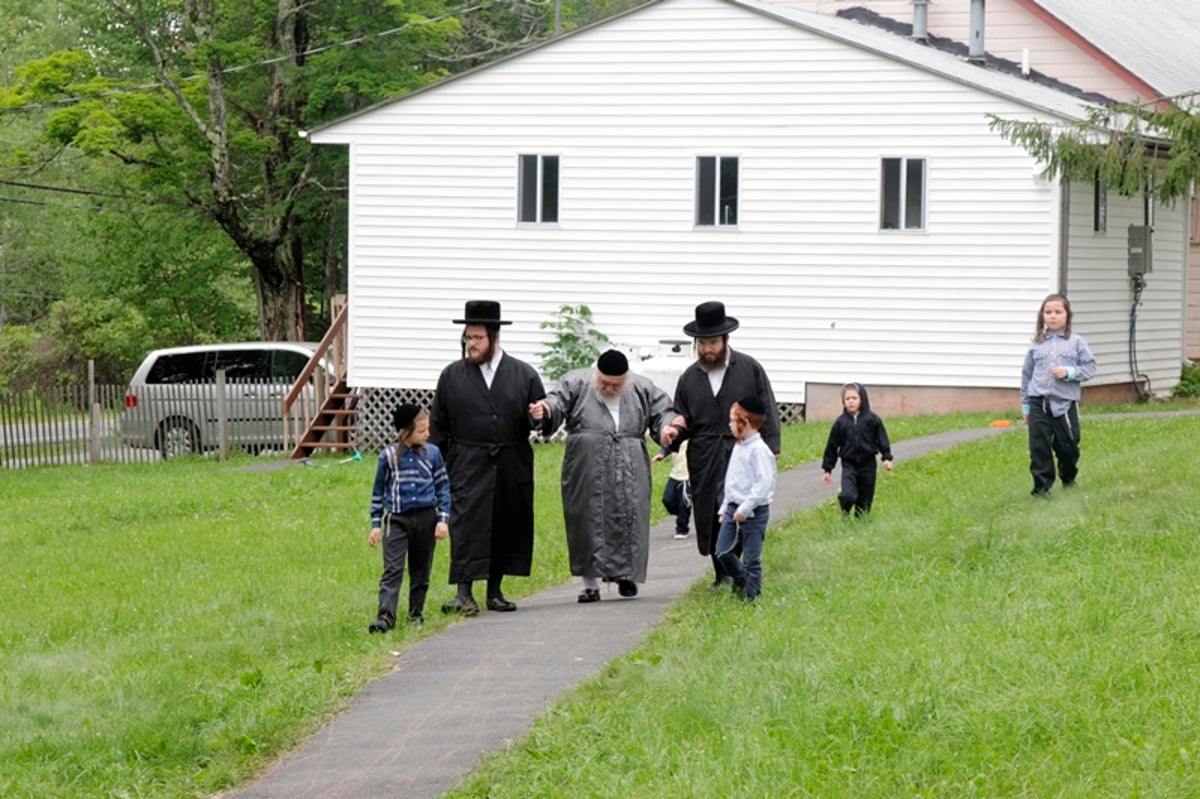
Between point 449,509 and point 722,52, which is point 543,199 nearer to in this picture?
point 722,52

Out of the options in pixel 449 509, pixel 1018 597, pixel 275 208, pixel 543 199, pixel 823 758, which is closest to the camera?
pixel 823 758

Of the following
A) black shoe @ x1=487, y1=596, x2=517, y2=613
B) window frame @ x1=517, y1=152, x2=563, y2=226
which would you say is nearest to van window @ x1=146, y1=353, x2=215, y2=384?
window frame @ x1=517, y1=152, x2=563, y2=226

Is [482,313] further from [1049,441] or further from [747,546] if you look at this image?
[1049,441]

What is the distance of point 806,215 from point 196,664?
60.7 feet

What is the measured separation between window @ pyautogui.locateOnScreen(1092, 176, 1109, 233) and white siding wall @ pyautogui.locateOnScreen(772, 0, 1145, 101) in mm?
4995

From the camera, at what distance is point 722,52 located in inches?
1125

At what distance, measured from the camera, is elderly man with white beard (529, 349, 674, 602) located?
12477 mm

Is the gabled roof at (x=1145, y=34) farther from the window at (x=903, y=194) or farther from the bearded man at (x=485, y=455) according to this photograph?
the bearded man at (x=485, y=455)

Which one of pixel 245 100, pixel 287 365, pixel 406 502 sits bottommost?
pixel 287 365

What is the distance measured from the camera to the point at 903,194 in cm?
2777

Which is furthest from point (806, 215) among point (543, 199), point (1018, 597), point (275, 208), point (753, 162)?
point (1018, 597)

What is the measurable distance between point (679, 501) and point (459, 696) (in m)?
7.30

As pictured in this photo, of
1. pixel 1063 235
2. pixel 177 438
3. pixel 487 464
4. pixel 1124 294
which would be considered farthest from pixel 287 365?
pixel 487 464

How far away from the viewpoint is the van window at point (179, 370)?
31.9m
